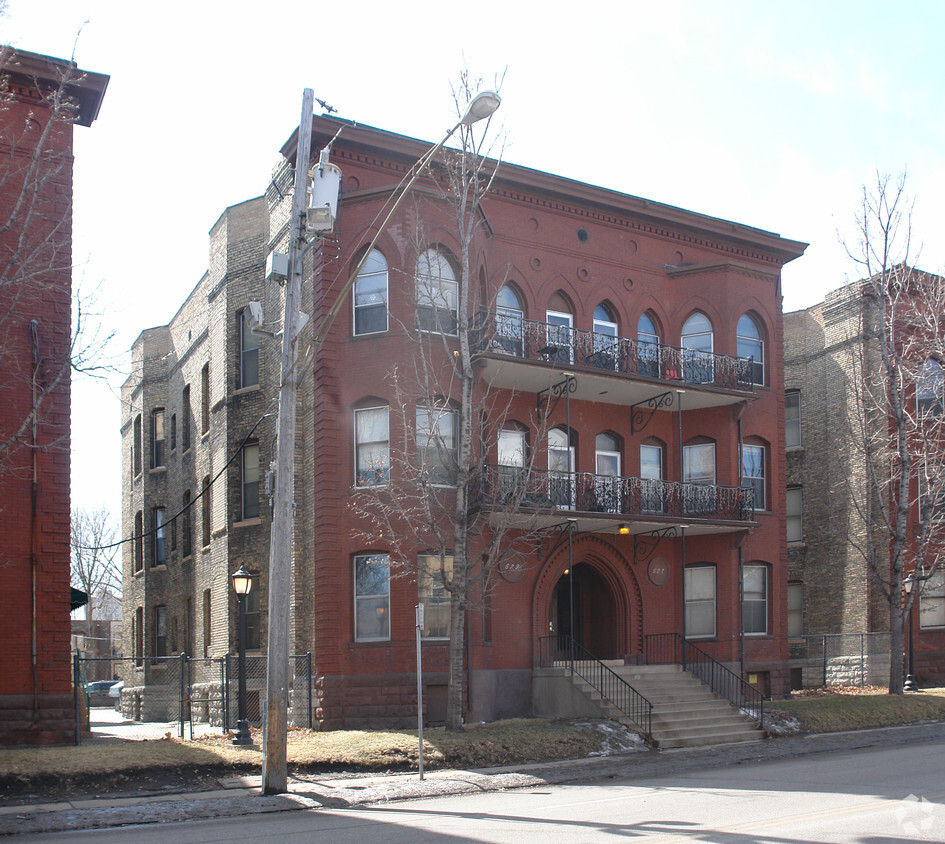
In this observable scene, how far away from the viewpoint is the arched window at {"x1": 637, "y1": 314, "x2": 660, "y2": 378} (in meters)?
25.2

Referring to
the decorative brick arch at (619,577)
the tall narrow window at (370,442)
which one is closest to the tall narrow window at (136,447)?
the tall narrow window at (370,442)

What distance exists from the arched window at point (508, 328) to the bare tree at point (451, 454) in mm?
102

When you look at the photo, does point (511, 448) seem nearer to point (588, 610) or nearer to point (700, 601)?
point (588, 610)

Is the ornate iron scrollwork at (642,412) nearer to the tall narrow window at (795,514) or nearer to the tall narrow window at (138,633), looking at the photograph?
the tall narrow window at (795,514)

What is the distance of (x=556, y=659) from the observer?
24016mm

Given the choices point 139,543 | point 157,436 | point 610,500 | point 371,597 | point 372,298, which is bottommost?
point 371,597

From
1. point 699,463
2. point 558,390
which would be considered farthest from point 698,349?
point 558,390

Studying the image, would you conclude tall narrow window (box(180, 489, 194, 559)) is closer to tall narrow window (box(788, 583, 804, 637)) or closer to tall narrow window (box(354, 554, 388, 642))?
tall narrow window (box(354, 554, 388, 642))

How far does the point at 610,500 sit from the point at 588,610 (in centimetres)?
419

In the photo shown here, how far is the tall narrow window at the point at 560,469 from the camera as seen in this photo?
22656 millimetres

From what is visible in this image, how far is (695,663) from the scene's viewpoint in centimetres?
2511

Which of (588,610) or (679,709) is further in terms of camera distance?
(588,610)

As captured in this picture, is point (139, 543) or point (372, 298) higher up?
point (372, 298)

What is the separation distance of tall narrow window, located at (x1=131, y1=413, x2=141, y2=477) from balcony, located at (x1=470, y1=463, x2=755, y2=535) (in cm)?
2000
